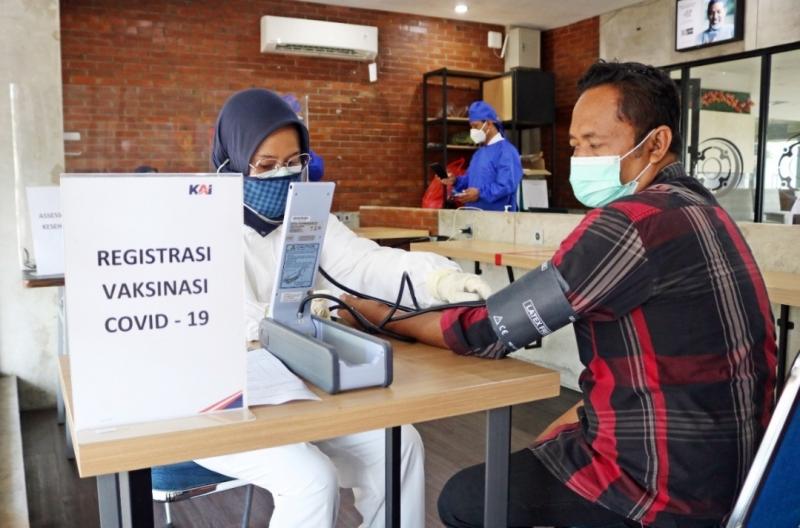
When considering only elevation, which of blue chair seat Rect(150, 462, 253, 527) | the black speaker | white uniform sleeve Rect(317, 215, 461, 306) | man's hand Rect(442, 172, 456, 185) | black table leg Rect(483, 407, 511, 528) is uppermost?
the black speaker

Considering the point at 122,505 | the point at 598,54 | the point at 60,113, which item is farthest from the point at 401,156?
the point at 122,505

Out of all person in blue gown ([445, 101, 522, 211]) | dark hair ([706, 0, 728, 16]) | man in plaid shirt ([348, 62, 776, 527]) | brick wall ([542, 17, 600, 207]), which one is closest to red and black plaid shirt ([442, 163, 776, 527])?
man in plaid shirt ([348, 62, 776, 527])

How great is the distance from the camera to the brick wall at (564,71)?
724 cm

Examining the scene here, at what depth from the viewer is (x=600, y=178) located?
1.41m

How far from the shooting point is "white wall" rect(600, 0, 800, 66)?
18.2 feet

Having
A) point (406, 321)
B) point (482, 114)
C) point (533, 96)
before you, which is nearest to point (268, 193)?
point (406, 321)

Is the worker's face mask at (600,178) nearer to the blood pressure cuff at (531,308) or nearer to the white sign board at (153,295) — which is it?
the blood pressure cuff at (531,308)

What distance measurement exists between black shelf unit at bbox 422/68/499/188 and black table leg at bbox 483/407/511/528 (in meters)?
6.20

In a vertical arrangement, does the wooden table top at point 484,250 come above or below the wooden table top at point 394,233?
below

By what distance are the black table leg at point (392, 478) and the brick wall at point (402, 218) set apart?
3.73 m

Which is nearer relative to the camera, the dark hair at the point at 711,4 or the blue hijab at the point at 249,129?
the blue hijab at the point at 249,129

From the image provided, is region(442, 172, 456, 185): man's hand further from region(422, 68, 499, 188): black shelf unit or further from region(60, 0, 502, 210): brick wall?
region(60, 0, 502, 210): brick wall

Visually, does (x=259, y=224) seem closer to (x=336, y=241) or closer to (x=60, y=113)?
(x=336, y=241)

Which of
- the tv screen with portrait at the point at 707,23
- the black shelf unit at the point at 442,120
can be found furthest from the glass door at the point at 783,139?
the black shelf unit at the point at 442,120
